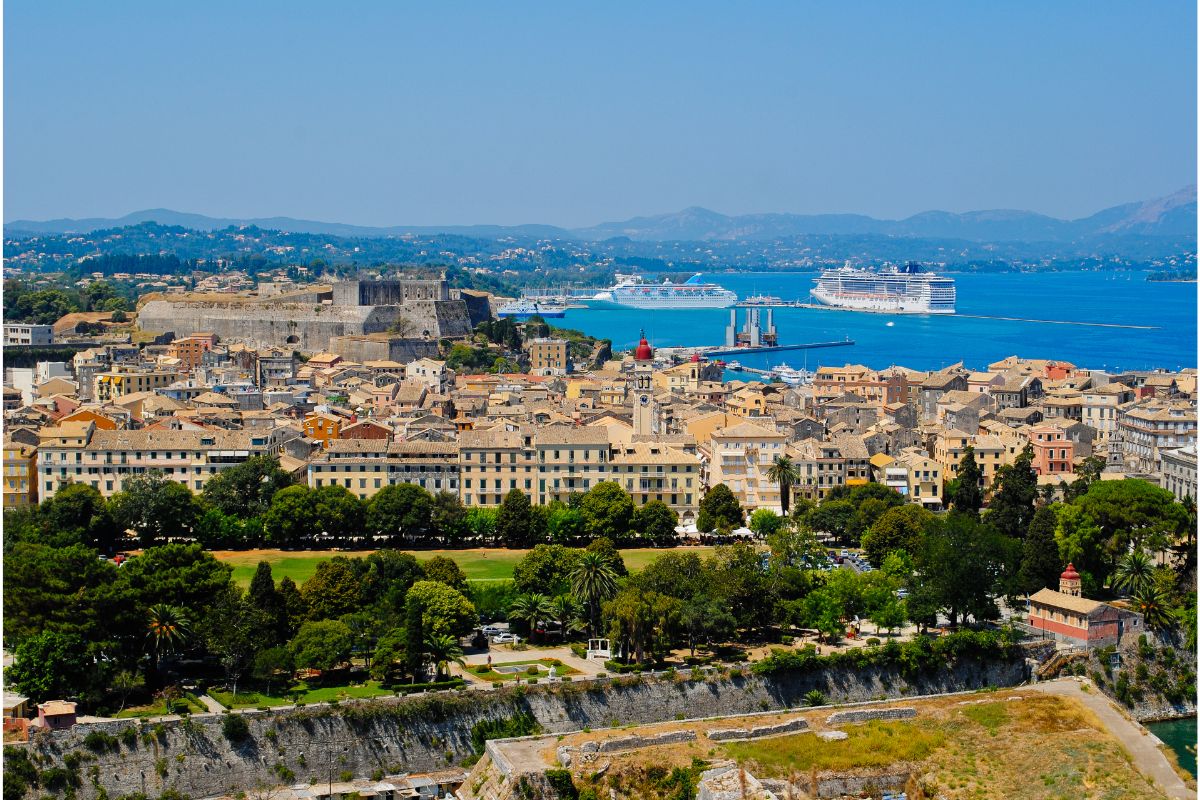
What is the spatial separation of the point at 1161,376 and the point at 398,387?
84.9 feet

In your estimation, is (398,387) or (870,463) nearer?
(870,463)

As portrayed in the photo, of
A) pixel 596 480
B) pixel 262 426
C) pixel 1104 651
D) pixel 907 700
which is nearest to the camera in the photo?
pixel 907 700

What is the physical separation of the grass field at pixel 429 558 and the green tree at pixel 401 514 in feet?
2.72

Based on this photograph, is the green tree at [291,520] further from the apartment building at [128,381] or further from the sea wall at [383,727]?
the apartment building at [128,381]

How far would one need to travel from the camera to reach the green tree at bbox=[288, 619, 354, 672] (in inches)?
1002

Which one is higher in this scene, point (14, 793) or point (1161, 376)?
point (1161, 376)

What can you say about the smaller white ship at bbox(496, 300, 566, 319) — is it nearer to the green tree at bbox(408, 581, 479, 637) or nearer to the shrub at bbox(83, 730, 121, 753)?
the green tree at bbox(408, 581, 479, 637)

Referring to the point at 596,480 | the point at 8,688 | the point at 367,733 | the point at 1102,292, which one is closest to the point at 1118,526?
the point at 596,480

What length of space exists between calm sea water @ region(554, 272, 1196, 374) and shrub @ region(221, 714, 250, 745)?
63.2 m

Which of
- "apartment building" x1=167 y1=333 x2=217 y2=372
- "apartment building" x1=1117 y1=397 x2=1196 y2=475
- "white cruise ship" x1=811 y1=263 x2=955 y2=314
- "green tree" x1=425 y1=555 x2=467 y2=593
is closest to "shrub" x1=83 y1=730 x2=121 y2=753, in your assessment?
"green tree" x1=425 y1=555 x2=467 y2=593

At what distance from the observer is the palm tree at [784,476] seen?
130 feet

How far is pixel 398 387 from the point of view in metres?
55.8

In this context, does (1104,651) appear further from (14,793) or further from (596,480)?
(14,793)

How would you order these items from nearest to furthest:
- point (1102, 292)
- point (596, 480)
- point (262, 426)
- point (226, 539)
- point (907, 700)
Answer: point (907, 700), point (226, 539), point (596, 480), point (262, 426), point (1102, 292)
